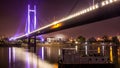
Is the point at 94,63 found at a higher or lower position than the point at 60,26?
lower

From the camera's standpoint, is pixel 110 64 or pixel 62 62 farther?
pixel 62 62

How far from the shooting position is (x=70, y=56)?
58.3 ft

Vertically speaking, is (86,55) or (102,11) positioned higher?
(102,11)

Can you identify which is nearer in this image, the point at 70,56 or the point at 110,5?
the point at 110,5

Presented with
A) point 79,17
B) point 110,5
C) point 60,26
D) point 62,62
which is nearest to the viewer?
point 110,5

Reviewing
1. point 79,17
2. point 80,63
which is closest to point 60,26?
point 79,17

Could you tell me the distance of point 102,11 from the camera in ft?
55.2

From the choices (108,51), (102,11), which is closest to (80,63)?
(108,51)

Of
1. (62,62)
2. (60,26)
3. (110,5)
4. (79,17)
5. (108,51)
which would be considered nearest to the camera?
(110,5)

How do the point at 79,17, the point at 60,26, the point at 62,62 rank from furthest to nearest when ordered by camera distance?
the point at 60,26 < the point at 79,17 < the point at 62,62

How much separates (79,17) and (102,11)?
519cm

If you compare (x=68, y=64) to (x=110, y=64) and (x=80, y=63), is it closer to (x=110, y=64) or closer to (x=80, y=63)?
(x=80, y=63)

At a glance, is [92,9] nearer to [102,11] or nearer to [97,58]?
[102,11]

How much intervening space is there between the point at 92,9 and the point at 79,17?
10.0 ft
